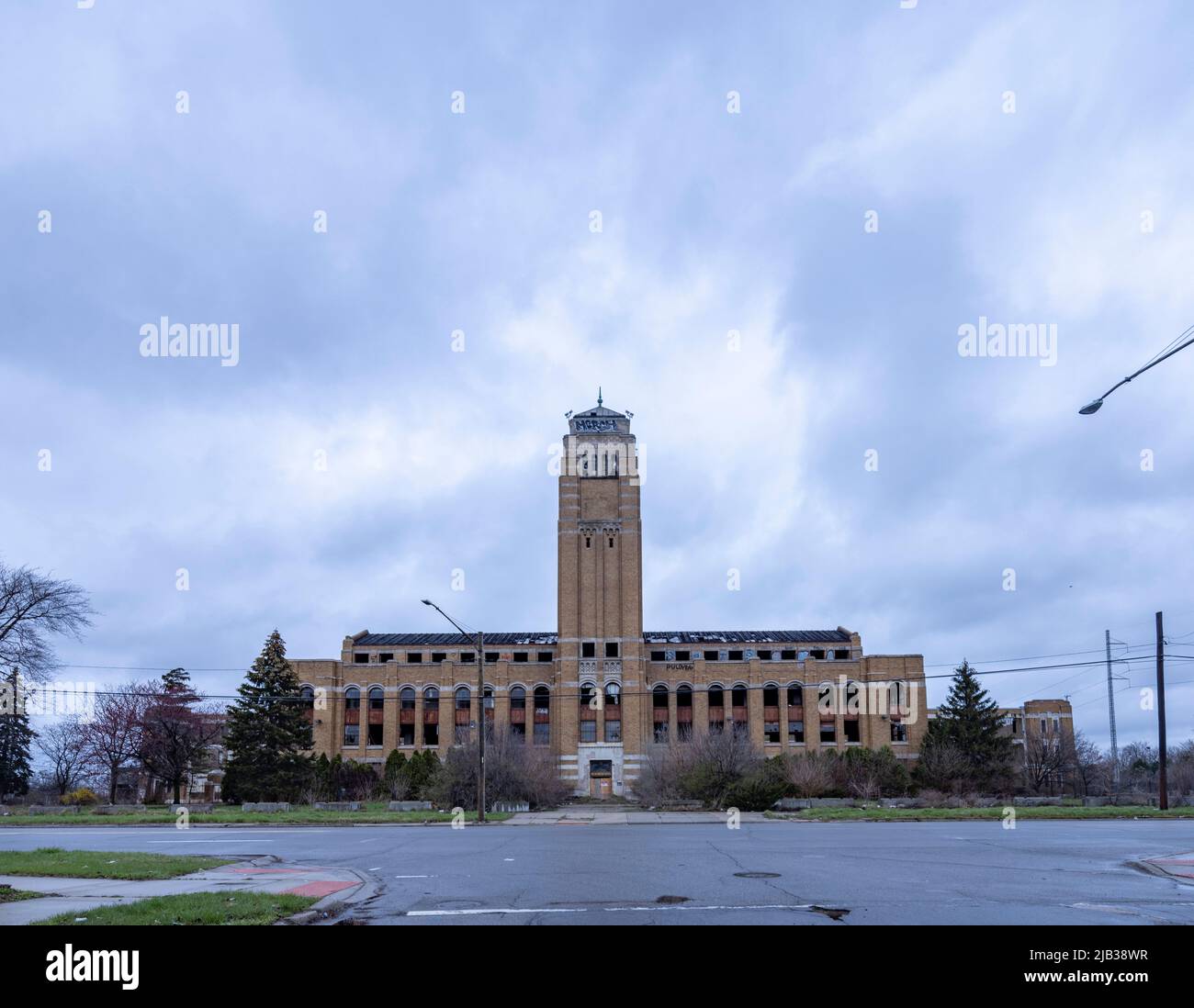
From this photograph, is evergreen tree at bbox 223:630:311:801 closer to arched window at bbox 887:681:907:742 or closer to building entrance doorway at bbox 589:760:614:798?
building entrance doorway at bbox 589:760:614:798

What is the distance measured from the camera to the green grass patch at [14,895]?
11422mm

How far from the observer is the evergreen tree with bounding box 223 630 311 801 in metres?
58.2

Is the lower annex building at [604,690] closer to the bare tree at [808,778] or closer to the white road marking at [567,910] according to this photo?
the bare tree at [808,778]

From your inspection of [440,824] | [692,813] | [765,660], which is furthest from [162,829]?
[765,660]

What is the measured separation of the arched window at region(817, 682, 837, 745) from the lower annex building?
0.24ft

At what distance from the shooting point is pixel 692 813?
40438 millimetres

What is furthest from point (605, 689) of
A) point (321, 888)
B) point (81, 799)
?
point (321, 888)

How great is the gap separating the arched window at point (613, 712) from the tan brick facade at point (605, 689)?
0.10 metres

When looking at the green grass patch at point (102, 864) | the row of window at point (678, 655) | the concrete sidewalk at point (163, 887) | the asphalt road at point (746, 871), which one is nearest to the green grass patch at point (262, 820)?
the asphalt road at point (746, 871)

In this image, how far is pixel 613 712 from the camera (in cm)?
7562

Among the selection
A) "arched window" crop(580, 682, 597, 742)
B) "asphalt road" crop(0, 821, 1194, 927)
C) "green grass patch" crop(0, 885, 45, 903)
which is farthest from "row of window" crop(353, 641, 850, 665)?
"green grass patch" crop(0, 885, 45, 903)

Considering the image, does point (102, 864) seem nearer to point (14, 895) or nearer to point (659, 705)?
point (14, 895)
